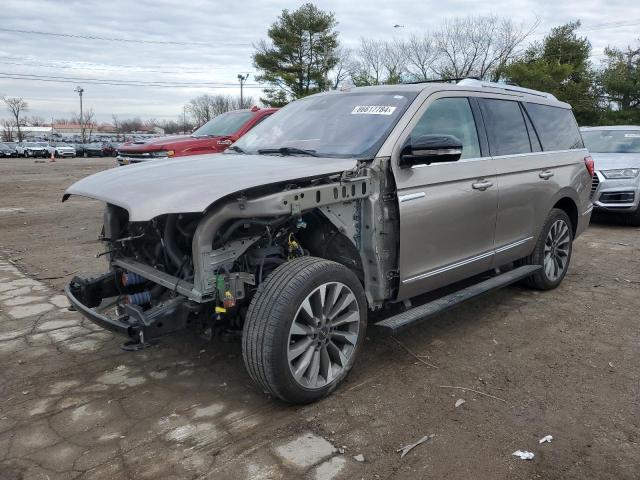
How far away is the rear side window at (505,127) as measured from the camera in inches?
176

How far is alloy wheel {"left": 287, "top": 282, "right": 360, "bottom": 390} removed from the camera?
309 cm

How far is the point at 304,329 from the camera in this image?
311 cm

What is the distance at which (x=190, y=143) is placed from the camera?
29.1 feet

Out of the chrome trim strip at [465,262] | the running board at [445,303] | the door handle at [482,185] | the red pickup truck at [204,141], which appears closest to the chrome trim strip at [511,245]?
the chrome trim strip at [465,262]

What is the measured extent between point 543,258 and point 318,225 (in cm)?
279

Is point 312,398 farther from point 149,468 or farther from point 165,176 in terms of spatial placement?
point 165,176

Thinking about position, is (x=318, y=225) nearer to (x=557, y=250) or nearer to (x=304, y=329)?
(x=304, y=329)

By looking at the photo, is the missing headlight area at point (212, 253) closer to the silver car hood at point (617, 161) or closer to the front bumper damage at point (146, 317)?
the front bumper damage at point (146, 317)

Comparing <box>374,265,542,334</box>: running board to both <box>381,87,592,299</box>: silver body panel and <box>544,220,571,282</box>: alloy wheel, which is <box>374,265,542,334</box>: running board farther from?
<box>544,220,571,282</box>: alloy wheel

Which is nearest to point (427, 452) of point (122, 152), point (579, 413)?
point (579, 413)

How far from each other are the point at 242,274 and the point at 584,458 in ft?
6.63

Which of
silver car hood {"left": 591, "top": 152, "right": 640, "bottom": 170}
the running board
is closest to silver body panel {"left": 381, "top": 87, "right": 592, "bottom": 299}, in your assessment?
the running board

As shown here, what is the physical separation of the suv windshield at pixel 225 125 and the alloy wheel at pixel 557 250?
574 cm

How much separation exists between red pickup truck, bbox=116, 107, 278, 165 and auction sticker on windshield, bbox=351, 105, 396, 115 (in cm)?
462
